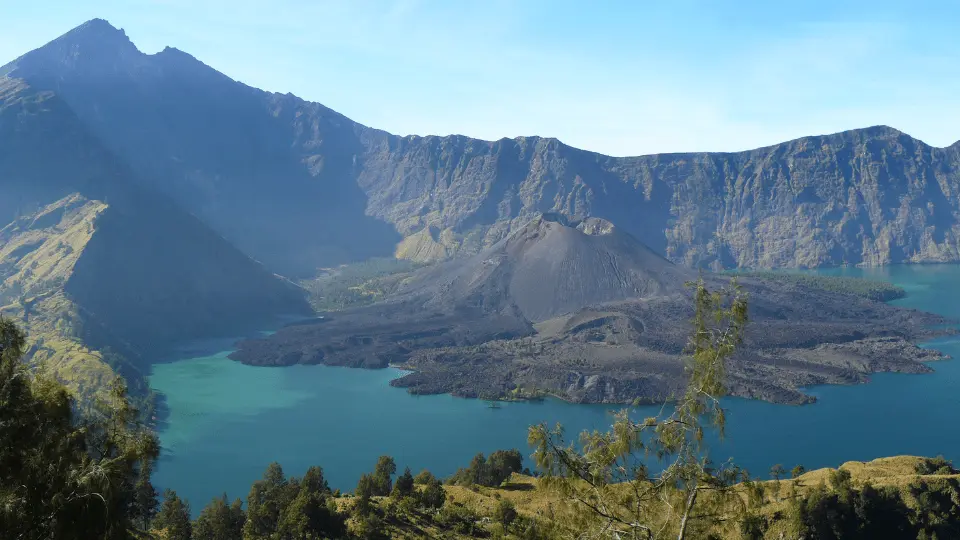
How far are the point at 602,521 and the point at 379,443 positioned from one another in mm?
58194

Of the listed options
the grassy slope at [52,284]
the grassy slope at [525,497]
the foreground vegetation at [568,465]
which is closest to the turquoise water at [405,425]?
the grassy slope at [52,284]

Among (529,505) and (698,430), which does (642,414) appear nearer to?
(529,505)

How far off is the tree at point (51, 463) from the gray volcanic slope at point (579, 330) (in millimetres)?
71765

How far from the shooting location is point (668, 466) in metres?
9.91

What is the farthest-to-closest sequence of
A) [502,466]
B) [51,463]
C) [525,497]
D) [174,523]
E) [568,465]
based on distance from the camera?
[502,466], [525,497], [174,523], [568,465], [51,463]

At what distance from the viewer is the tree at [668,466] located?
9.52m

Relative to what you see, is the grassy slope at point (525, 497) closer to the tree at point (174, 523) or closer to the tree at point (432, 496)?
the tree at point (432, 496)

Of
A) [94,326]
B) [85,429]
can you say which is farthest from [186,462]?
[85,429]

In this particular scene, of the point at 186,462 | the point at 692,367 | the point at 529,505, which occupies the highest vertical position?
the point at 692,367

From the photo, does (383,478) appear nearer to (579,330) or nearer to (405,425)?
(405,425)

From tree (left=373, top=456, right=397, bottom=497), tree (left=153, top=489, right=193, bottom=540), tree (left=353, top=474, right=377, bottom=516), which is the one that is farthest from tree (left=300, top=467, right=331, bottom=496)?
tree (left=153, top=489, right=193, bottom=540)

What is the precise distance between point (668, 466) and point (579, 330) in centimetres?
9749

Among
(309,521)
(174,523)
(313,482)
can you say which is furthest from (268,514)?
(313,482)

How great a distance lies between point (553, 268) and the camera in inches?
5017
